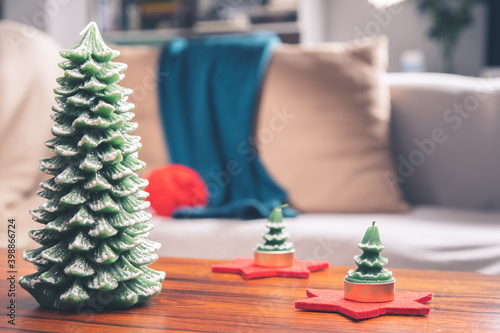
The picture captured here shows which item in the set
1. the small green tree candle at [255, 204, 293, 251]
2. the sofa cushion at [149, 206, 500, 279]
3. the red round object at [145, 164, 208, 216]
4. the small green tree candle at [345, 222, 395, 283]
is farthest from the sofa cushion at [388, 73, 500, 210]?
the small green tree candle at [345, 222, 395, 283]

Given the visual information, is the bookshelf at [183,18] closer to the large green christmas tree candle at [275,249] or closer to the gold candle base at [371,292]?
the large green christmas tree candle at [275,249]

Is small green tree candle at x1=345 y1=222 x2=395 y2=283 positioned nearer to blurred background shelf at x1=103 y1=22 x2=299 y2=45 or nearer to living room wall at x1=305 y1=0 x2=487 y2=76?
blurred background shelf at x1=103 y1=22 x2=299 y2=45

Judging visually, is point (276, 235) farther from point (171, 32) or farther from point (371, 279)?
point (171, 32)

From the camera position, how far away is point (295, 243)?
57.2 inches

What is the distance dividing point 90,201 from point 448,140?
1420 mm

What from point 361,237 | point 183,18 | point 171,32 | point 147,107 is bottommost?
point 361,237

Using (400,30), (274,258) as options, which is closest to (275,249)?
(274,258)

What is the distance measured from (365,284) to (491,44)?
13.1 feet

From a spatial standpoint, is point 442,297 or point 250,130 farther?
point 250,130

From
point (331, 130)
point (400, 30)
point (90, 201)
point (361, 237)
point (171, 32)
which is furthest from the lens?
point (400, 30)

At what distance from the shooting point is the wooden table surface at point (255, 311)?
58cm

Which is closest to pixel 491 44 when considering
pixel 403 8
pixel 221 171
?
pixel 403 8

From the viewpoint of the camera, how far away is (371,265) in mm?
646

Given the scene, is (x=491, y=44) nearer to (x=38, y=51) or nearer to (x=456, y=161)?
(x=456, y=161)
